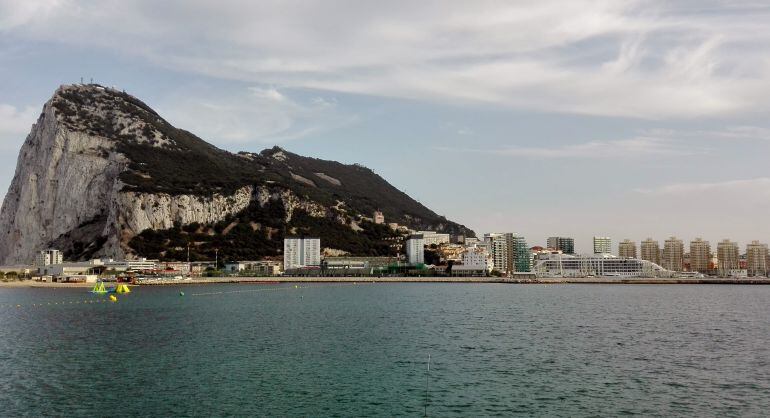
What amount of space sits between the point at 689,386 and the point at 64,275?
139688 mm

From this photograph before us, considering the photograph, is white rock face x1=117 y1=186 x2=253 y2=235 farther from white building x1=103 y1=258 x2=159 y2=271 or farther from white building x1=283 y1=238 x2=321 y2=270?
white building x1=283 y1=238 x2=321 y2=270

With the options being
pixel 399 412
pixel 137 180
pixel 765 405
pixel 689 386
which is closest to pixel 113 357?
pixel 399 412

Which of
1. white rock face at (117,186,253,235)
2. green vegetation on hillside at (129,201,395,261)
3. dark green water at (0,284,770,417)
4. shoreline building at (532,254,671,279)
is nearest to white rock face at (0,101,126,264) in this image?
white rock face at (117,186,253,235)

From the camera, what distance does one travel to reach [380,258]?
190m

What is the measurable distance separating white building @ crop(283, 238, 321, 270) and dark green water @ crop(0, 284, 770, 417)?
365ft

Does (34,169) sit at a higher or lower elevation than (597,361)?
higher

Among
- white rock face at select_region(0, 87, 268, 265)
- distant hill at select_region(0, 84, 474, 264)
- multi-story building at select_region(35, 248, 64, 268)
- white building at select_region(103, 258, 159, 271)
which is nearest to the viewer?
white building at select_region(103, 258, 159, 271)

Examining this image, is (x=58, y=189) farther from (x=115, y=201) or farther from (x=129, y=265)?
(x=129, y=265)

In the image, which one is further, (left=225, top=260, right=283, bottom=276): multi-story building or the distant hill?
(left=225, top=260, right=283, bottom=276): multi-story building

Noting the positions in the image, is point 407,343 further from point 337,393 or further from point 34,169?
point 34,169

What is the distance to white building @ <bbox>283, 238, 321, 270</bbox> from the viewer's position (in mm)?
175750

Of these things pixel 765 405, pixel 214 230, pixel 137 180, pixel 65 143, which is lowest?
pixel 765 405

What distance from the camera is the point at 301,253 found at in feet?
584

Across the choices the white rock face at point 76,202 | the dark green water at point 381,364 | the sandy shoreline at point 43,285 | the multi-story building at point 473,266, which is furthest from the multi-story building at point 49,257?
the multi-story building at point 473,266
